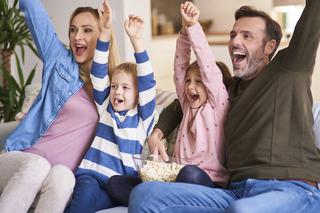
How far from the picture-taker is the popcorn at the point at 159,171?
194 cm

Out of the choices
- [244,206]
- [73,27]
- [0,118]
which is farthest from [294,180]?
[0,118]

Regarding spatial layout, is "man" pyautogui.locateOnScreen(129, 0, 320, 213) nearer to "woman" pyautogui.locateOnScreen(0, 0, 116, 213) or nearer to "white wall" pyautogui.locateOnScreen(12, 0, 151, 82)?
"woman" pyautogui.locateOnScreen(0, 0, 116, 213)

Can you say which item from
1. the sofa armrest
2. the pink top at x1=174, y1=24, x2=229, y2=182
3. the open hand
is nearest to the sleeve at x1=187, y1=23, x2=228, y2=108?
the pink top at x1=174, y1=24, x2=229, y2=182

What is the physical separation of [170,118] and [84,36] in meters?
0.52

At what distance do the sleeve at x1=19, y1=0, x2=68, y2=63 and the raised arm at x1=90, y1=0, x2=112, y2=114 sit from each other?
0.79 ft

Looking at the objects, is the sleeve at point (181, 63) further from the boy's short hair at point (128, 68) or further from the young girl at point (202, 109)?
the boy's short hair at point (128, 68)

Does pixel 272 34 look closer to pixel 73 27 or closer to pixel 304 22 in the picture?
pixel 304 22

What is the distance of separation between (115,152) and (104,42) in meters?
0.45

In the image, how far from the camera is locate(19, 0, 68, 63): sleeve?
2.29m

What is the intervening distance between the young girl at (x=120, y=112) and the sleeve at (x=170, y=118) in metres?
0.05

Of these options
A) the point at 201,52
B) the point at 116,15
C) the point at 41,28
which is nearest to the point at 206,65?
the point at 201,52

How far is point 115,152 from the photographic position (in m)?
2.15

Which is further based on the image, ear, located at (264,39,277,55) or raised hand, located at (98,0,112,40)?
raised hand, located at (98,0,112,40)

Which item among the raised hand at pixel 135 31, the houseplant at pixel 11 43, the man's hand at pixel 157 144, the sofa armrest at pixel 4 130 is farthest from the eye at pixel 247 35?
the houseplant at pixel 11 43
